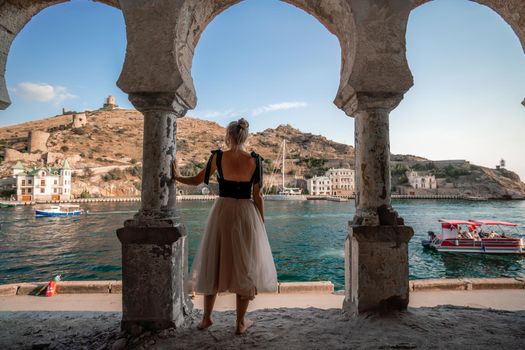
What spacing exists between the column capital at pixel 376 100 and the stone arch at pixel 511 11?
1.13m

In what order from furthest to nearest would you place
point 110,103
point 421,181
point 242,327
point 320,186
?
point 110,103 < point 421,181 < point 320,186 < point 242,327

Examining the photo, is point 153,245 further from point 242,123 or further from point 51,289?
point 51,289

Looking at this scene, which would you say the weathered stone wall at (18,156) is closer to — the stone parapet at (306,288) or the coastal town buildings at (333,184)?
the coastal town buildings at (333,184)

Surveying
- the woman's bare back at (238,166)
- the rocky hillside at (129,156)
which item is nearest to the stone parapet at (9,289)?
the woman's bare back at (238,166)

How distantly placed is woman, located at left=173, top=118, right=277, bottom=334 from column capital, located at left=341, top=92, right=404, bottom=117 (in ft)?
3.73

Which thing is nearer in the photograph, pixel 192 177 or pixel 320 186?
pixel 192 177

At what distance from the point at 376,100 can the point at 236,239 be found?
1.85m

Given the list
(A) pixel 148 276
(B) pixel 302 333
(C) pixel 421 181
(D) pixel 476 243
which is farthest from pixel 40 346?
(C) pixel 421 181

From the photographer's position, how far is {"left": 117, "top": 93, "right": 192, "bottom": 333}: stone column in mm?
2715

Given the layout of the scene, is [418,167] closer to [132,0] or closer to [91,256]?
[91,256]

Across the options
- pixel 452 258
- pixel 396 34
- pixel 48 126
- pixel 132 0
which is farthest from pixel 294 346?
pixel 48 126

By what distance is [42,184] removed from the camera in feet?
188

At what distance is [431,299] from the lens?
20.9 feet

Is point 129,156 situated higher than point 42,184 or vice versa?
point 129,156
